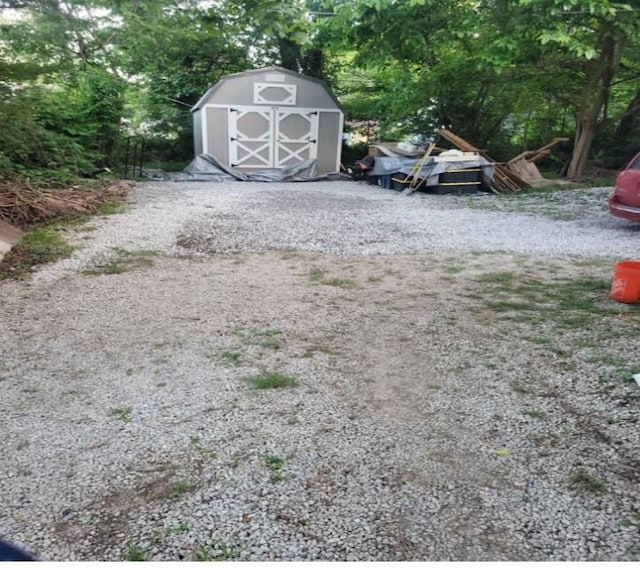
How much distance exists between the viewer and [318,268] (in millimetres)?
4887

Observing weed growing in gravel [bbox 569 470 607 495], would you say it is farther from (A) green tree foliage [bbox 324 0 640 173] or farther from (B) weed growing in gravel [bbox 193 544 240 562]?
(A) green tree foliage [bbox 324 0 640 173]

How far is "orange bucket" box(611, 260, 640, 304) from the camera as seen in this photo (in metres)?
3.65

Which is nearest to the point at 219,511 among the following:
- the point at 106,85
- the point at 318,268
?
the point at 318,268

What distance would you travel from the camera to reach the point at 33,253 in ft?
16.7

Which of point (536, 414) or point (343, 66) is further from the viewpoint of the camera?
point (343, 66)

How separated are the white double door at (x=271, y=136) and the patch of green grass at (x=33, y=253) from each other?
347 inches

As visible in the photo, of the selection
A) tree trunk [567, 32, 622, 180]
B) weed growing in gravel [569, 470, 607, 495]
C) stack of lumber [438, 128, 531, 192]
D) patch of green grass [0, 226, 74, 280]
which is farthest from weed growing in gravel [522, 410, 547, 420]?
tree trunk [567, 32, 622, 180]

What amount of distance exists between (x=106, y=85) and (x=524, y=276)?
1179cm

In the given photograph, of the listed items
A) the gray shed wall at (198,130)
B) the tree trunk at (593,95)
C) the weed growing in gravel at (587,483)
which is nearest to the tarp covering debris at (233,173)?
the gray shed wall at (198,130)

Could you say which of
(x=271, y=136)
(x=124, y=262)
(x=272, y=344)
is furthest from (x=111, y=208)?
(x=271, y=136)

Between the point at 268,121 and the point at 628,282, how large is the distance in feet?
39.8

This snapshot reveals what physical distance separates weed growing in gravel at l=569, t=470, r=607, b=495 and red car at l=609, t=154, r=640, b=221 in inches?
230

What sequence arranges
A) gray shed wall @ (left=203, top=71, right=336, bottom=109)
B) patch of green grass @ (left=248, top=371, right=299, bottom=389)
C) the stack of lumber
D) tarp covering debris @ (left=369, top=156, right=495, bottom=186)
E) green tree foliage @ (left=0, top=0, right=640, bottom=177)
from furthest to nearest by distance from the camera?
gray shed wall @ (left=203, top=71, right=336, bottom=109) < the stack of lumber < tarp covering debris @ (left=369, top=156, right=495, bottom=186) < green tree foliage @ (left=0, top=0, right=640, bottom=177) < patch of green grass @ (left=248, top=371, right=299, bottom=389)

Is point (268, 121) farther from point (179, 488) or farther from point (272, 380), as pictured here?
point (179, 488)
